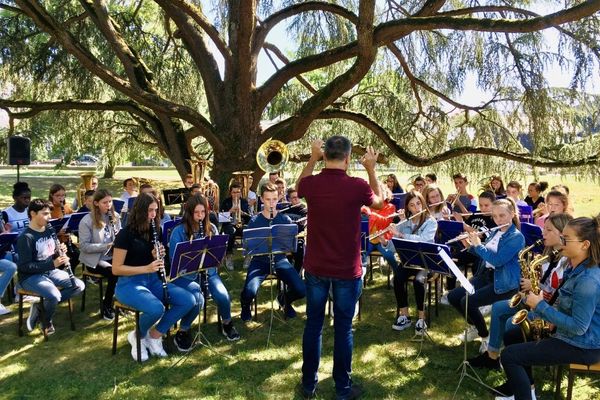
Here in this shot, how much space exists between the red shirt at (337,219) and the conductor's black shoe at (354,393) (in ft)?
3.21

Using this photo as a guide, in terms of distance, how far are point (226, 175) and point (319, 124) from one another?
152 inches

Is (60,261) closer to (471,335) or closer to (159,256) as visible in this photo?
(159,256)

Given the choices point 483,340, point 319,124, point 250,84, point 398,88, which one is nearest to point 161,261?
point 483,340

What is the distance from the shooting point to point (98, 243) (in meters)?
5.71

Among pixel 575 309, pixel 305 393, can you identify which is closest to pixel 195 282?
pixel 305 393

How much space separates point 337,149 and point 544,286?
214 centimetres

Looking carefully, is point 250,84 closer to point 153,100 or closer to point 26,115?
point 153,100

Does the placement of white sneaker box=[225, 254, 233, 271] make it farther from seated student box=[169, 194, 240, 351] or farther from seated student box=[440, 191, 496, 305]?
seated student box=[440, 191, 496, 305]

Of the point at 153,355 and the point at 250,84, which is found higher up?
the point at 250,84

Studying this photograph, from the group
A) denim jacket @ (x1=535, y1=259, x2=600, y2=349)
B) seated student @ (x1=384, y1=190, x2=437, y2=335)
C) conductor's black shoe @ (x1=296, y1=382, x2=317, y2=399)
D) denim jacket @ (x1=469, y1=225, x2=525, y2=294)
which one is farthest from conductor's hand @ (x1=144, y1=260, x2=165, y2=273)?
denim jacket @ (x1=535, y1=259, x2=600, y2=349)

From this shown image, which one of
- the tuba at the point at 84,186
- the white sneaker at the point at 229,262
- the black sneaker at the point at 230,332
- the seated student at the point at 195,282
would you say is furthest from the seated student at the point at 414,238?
the tuba at the point at 84,186

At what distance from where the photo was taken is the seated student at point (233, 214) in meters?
8.02

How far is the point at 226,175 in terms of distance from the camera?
30.7ft

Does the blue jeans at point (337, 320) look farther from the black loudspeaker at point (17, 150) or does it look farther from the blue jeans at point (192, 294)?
the black loudspeaker at point (17, 150)
